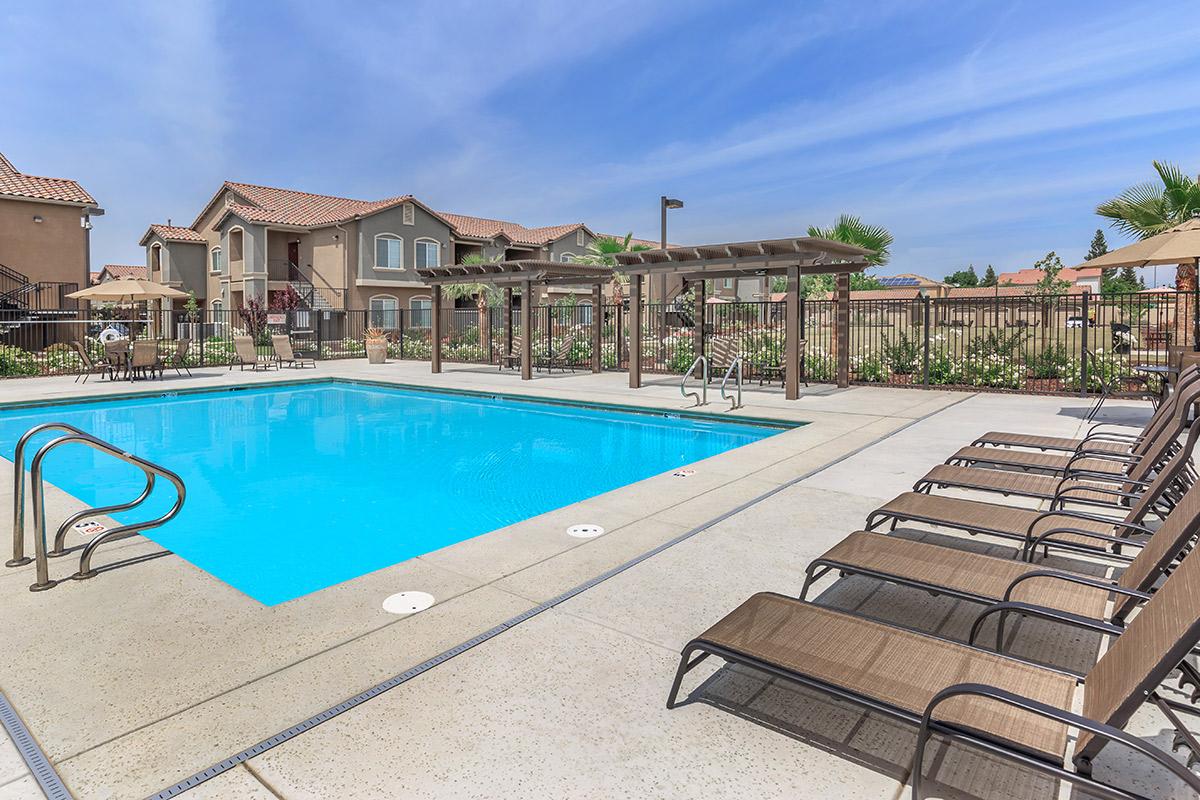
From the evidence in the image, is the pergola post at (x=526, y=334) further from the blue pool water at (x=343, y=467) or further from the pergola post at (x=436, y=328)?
the pergola post at (x=436, y=328)

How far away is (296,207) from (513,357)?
22.4m

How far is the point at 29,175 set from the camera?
25.1m

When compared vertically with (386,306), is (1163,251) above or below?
below

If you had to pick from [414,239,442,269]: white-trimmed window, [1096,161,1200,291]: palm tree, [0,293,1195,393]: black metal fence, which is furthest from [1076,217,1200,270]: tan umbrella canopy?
[414,239,442,269]: white-trimmed window

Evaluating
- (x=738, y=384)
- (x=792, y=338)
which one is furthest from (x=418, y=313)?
(x=738, y=384)

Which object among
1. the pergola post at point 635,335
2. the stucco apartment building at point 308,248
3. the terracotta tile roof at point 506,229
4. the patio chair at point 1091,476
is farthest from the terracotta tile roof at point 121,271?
the patio chair at point 1091,476

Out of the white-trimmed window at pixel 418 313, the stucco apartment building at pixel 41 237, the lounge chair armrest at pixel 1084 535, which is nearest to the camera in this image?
the lounge chair armrest at pixel 1084 535

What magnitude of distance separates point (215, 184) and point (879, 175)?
104 feet

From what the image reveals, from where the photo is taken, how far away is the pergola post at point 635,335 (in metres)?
14.9

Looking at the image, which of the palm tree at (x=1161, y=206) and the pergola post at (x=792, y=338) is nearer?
the pergola post at (x=792, y=338)

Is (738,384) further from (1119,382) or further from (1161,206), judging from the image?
(1161,206)

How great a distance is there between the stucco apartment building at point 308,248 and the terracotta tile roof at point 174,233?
0.05 m

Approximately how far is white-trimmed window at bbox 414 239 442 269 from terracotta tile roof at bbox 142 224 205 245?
12.0 metres

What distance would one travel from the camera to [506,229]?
43.2 m
